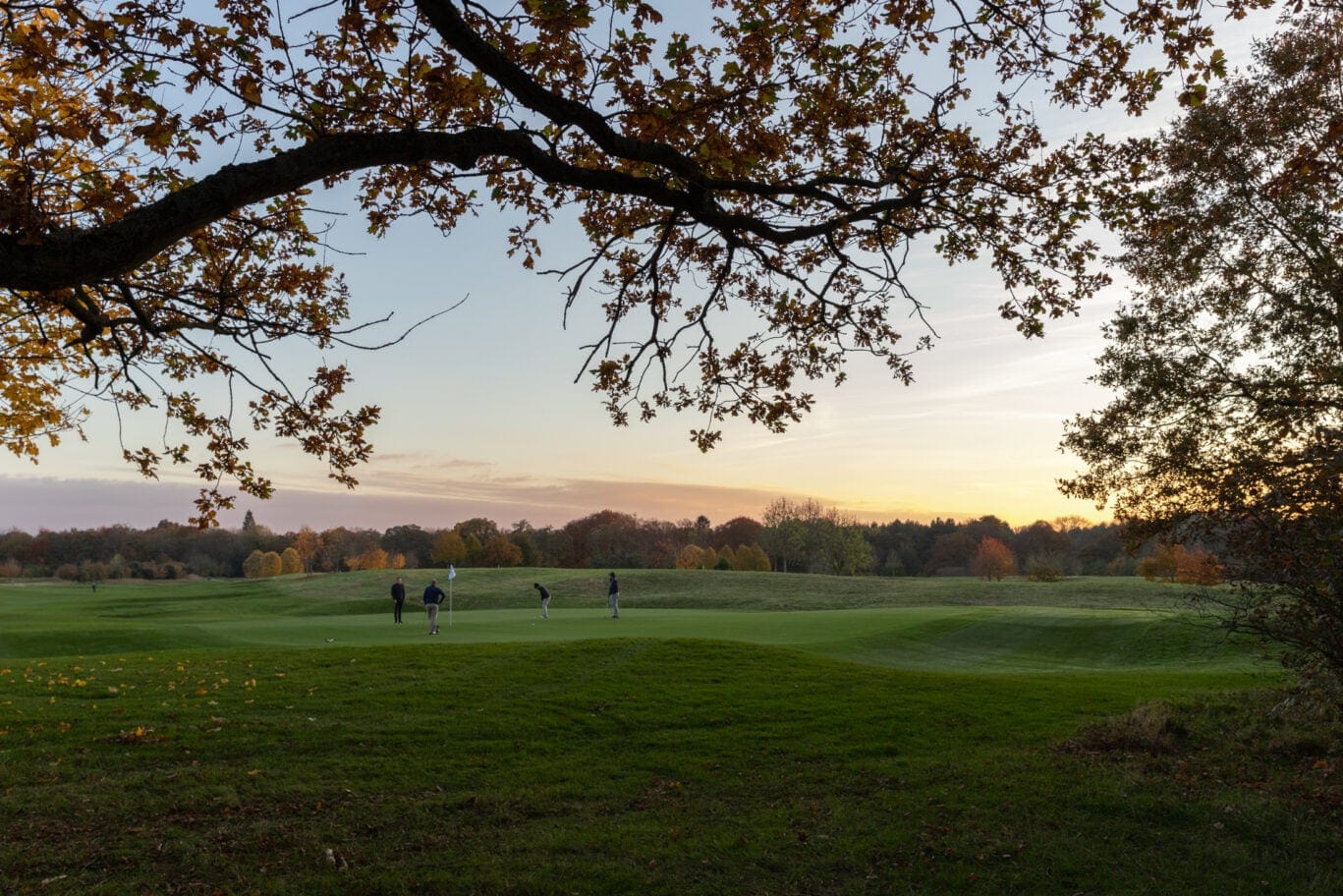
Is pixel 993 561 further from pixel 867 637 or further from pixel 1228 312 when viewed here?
pixel 1228 312

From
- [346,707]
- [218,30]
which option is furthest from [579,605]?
[218,30]

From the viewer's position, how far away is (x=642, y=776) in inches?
438

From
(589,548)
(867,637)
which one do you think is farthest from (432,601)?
(589,548)

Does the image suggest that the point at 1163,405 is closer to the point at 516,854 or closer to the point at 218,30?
the point at 516,854

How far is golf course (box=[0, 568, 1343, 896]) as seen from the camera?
26.5 feet

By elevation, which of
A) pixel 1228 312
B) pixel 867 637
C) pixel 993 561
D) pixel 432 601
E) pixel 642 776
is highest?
pixel 1228 312

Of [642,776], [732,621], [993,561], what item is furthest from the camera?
[993,561]

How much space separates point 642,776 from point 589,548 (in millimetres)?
100795

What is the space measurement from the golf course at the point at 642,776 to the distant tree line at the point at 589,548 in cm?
7725

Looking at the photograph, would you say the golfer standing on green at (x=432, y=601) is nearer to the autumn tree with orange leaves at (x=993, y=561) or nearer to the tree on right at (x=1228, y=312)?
the tree on right at (x=1228, y=312)

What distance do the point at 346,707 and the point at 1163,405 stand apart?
682 inches

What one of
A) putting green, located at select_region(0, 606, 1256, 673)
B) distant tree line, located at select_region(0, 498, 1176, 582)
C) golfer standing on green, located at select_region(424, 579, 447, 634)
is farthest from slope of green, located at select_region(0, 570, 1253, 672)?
distant tree line, located at select_region(0, 498, 1176, 582)

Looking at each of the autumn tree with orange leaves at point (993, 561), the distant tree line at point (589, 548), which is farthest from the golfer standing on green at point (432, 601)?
the autumn tree with orange leaves at point (993, 561)

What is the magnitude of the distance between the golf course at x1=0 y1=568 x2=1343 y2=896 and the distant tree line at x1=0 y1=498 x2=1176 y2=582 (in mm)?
77251
